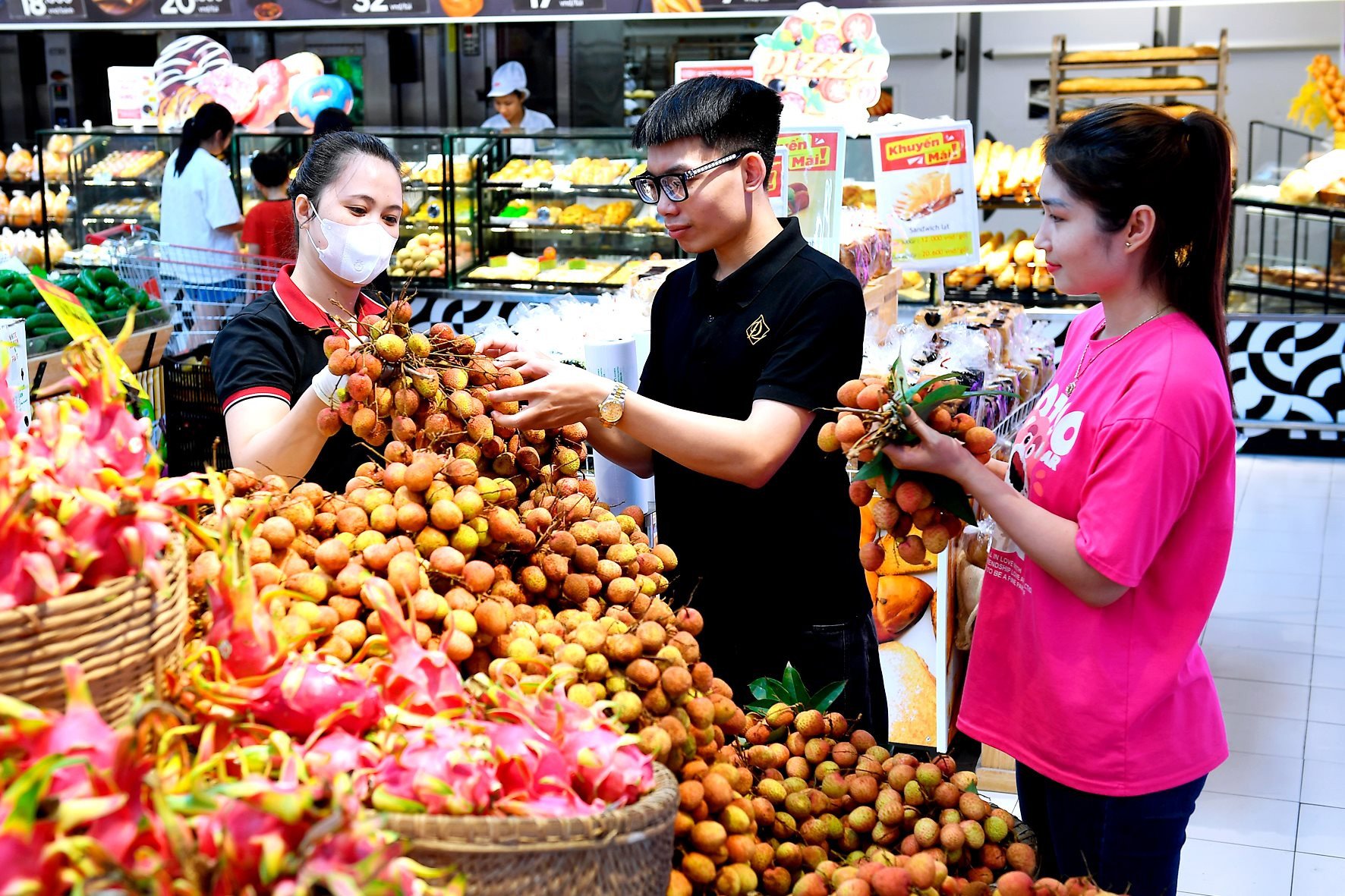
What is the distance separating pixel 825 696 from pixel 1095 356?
0.67m

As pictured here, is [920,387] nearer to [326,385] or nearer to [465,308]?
[326,385]

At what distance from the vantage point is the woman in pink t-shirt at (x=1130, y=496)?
1.72m

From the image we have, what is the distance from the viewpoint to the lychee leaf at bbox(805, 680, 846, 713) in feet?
6.21

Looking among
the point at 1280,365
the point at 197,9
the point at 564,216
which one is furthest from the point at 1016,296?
the point at 197,9

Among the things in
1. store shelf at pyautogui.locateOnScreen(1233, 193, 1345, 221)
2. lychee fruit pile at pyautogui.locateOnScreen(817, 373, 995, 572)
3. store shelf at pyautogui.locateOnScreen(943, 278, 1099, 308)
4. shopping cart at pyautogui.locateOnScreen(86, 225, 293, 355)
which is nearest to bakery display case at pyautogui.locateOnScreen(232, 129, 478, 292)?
shopping cart at pyautogui.locateOnScreen(86, 225, 293, 355)

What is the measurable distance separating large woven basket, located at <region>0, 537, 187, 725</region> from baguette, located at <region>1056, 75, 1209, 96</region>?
7.63m

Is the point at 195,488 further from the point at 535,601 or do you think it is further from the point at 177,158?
the point at 177,158

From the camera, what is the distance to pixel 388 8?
641 centimetres

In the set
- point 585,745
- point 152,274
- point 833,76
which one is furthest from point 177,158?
point 585,745

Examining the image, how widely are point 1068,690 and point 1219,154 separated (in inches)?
32.1

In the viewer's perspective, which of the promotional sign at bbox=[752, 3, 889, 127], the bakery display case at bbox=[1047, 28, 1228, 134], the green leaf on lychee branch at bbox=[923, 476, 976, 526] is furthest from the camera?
the bakery display case at bbox=[1047, 28, 1228, 134]

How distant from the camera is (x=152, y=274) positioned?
5.99m

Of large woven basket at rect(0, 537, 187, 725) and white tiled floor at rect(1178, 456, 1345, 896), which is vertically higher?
large woven basket at rect(0, 537, 187, 725)

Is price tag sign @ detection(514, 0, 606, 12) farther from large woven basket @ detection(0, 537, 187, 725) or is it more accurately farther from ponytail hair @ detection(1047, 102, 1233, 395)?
large woven basket @ detection(0, 537, 187, 725)
